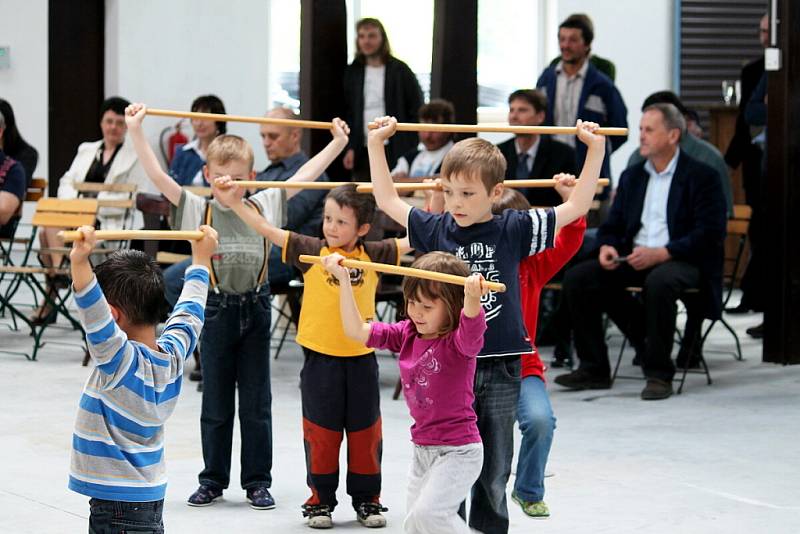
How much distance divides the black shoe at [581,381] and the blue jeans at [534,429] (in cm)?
271

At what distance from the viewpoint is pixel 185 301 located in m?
3.19

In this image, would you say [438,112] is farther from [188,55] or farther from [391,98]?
[188,55]

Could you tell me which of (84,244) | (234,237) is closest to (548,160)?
(234,237)

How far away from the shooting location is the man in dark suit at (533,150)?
7.76m

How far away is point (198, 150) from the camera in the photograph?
335 inches

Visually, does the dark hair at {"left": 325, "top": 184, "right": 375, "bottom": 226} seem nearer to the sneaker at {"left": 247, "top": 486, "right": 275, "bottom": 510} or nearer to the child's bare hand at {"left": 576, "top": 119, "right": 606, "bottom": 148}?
the child's bare hand at {"left": 576, "top": 119, "right": 606, "bottom": 148}

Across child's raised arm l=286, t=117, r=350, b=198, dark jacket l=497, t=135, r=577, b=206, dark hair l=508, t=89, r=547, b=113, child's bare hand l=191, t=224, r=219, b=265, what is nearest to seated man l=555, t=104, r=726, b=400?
dark jacket l=497, t=135, r=577, b=206

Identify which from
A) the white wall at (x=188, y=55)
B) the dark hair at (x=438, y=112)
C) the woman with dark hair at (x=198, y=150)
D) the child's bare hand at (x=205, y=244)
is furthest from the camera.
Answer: the white wall at (x=188, y=55)

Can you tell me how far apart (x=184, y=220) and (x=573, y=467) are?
180cm

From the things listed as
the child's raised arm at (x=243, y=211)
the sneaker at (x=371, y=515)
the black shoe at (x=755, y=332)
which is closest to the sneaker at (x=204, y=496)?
the sneaker at (x=371, y=515)

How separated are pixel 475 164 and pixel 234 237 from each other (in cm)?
140

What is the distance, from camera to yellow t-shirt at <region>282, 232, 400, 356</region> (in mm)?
4410

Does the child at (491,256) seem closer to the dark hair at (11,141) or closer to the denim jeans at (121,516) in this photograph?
the denim jeans at (121,516)

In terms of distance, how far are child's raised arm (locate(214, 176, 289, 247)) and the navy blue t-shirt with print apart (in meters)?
0.76
